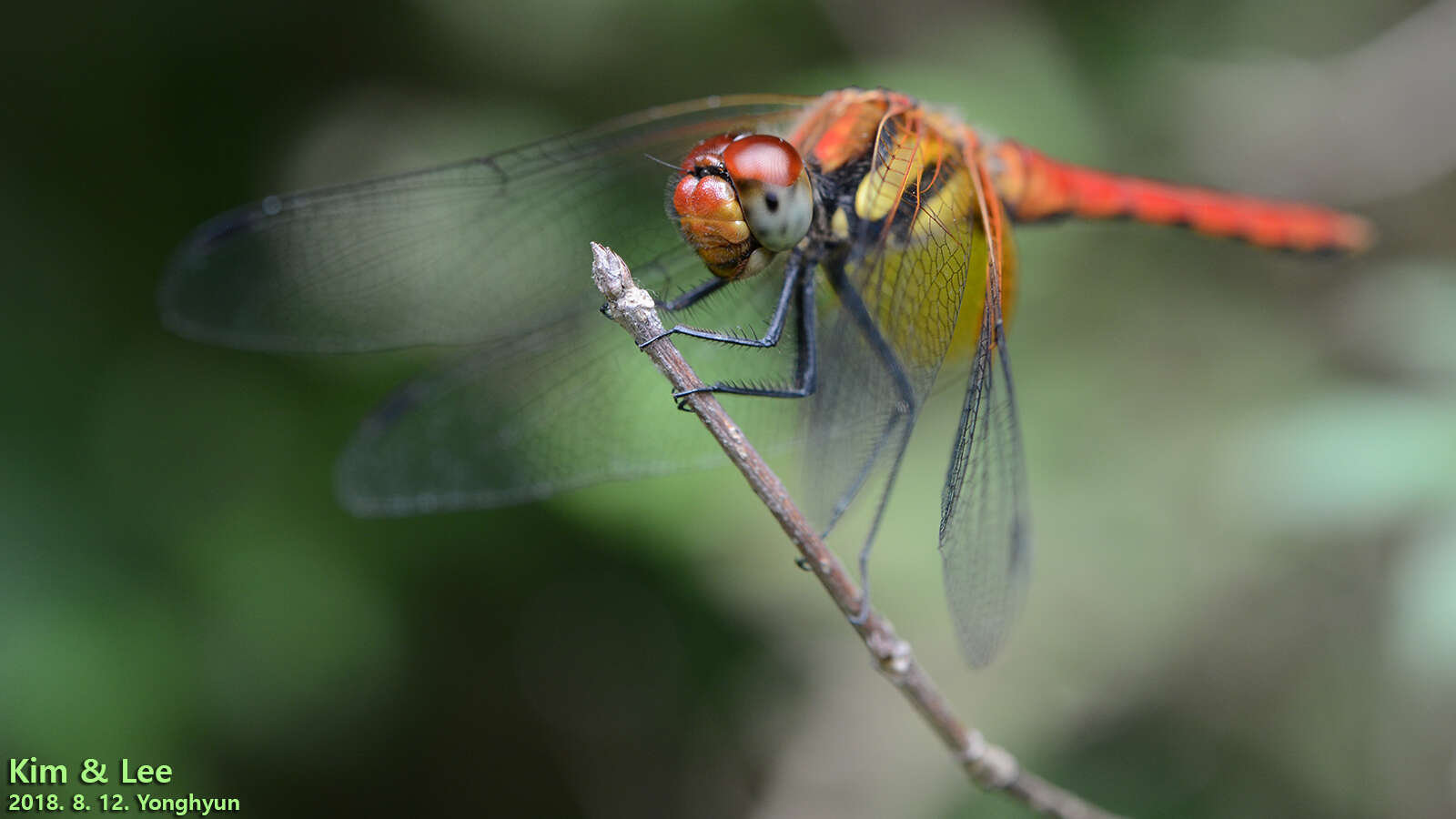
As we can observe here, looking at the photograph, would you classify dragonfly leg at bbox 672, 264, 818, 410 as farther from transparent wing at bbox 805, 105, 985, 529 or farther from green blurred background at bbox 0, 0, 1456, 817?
green blurred background at bbox 0, 0, 1456, 817

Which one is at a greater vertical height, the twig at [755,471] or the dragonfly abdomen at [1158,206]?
the dragonfly abdomen at [1158,206]

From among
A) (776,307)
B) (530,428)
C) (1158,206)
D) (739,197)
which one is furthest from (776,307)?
(1158,206)

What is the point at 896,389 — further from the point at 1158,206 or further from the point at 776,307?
the point at 1158,206

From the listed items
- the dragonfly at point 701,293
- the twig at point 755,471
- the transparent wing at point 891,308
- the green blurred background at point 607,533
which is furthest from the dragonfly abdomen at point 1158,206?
the twig at point 755,471

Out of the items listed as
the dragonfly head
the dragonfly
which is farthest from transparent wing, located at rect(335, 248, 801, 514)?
the dragonfly head

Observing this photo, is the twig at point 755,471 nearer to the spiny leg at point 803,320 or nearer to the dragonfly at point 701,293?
the dragonfly at point 701,293
